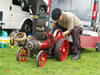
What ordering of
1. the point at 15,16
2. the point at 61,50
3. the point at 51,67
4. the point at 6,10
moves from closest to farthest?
the point at 51,67, the point at 61,50, the point at 6,10, the point at 15,16

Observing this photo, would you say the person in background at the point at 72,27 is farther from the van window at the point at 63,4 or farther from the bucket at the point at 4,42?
the van window at the point at 63,4

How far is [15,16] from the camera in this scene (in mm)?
9859

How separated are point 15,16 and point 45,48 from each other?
560cm

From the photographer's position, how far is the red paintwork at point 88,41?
5.72 m

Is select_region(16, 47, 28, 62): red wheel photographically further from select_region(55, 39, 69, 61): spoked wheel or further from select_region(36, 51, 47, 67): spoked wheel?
select_region(55, 39, 69, 61): spoked wheel

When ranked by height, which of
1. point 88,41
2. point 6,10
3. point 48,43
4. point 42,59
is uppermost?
point 6,10

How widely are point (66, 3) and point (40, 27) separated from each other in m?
4.65

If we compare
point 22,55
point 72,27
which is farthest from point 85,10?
point 22,55

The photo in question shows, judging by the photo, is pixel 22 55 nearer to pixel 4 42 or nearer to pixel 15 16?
pixel 4 42

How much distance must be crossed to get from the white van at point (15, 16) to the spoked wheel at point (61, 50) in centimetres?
489

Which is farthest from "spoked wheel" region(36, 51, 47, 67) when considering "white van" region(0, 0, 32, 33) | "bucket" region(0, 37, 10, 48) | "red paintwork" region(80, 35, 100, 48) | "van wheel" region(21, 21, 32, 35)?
"van wheel" region(21, 21, 32, 35)

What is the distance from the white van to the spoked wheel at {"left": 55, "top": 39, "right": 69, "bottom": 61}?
4.89 metres

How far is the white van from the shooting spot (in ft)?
30.5

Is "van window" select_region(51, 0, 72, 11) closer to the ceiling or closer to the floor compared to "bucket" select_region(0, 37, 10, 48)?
closer to the ceiling
